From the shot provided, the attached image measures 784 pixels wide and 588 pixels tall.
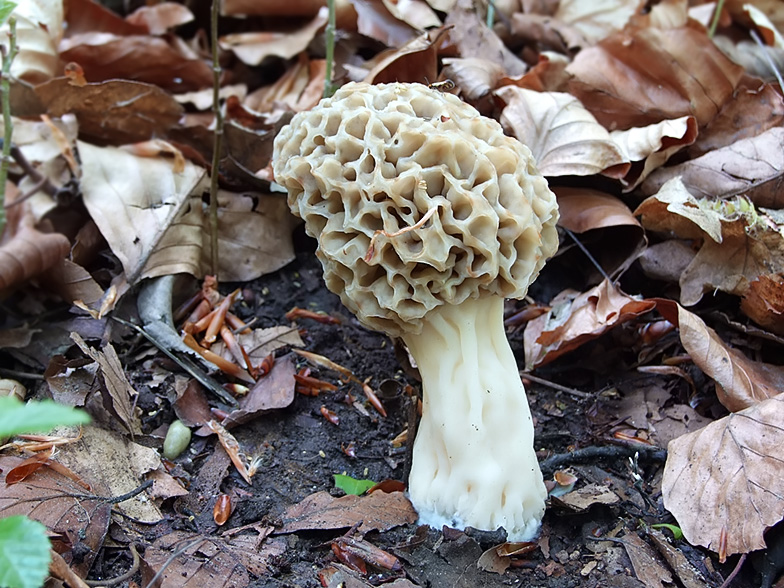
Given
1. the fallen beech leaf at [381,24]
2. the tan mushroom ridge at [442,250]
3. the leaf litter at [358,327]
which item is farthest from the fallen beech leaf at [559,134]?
the fallen beech leaf at [381,24]

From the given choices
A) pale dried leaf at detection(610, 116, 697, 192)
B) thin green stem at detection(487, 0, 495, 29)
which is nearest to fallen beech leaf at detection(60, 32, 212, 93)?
→ thin green stem at detection(487, 0, 495, 29)

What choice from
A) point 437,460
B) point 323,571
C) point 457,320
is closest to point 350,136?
→ point 457,320

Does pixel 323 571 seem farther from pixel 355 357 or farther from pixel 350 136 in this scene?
pixel 350 136

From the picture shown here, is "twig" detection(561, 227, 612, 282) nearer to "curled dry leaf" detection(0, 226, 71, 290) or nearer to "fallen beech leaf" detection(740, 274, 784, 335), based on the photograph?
"fallen beech leaf" detection(740, 274, 784, 335)

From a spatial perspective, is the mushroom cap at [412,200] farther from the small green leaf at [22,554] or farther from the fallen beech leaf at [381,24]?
the fallen beech leaf at [381,24]

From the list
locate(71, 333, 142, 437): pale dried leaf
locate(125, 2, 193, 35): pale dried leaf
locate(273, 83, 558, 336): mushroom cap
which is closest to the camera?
locate(273, 83, 558, 336): mushroom cap
